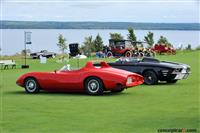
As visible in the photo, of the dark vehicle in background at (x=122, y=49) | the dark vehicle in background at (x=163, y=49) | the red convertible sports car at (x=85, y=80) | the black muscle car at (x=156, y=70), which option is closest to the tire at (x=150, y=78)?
the black muscle car at (x=156, y=70)

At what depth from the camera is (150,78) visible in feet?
66.6

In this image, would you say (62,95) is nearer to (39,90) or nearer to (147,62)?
(39,90)

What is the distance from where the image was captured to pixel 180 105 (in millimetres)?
13719

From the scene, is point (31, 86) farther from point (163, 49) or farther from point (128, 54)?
point (163, 49)

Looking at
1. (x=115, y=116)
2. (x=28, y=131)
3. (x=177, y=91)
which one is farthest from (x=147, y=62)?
(x=28, y=131)

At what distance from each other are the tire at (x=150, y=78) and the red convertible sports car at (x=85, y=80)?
2.88m

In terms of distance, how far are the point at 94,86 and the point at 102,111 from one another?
3.90 m

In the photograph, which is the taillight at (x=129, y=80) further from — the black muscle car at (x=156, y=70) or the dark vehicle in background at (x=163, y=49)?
the dark vehicle in background at (x=163, y=49)

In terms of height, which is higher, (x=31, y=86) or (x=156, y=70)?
(x=156, y=70)

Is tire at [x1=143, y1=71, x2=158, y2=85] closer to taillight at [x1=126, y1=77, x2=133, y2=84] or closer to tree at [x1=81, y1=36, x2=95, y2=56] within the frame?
taillight at [x1=126, y1=77, x2=133, y2=84]

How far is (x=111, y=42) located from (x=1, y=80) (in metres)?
30.7

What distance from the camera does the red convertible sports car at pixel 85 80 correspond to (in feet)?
54.3

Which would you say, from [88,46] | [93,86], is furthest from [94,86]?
[88,46]

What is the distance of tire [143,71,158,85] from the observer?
795 inches
